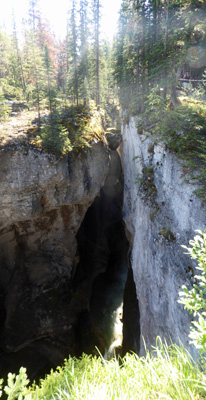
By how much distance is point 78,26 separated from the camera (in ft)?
59.7

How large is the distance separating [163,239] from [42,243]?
11439mm

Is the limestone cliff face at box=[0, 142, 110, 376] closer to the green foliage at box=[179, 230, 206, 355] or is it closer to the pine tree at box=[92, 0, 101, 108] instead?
the pine tree at box=[92, 0, 101, 108]

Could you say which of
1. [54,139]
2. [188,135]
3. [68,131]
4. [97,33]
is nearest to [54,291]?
[54,139]

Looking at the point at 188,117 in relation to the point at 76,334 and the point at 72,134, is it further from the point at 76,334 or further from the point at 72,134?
the point at 76,334

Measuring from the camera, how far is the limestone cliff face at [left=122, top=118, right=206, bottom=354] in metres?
8.00

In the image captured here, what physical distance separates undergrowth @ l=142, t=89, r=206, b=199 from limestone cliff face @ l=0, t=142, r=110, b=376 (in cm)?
604

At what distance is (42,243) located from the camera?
1762 centimetres

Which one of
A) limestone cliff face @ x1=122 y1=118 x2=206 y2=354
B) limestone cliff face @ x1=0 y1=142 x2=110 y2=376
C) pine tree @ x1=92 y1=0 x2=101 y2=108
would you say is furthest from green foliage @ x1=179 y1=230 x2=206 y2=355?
pine tree @ x1=92 y1=0 x2=101 y2=108

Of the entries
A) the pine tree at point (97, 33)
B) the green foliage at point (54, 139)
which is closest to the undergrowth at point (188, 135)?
the green foliage at point (54, 139)

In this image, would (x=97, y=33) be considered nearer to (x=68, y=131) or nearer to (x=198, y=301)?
(x=68, y=131)

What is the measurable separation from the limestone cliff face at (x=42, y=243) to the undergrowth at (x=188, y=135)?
6.04 m

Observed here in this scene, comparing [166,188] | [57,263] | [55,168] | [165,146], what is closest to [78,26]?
[55,168]

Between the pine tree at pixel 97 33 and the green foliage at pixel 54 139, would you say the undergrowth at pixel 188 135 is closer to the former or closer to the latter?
the green foliage at pixel 54 139

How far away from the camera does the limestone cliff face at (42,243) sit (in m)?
12.6
